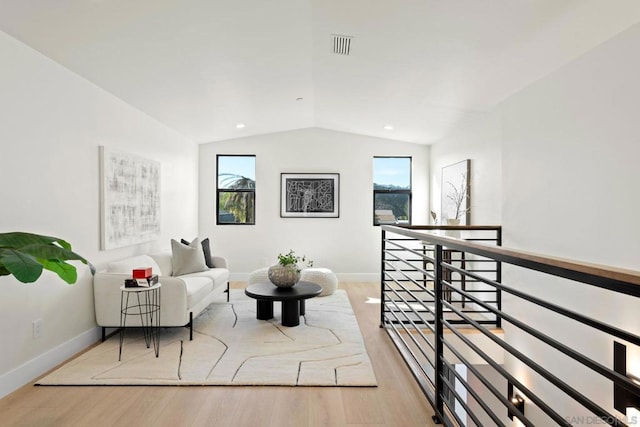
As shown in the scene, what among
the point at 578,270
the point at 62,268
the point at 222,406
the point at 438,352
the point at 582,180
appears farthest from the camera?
the point at 582,180

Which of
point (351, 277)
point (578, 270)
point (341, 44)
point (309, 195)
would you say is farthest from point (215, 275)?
point (578, 270)

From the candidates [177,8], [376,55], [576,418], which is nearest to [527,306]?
[576,418]

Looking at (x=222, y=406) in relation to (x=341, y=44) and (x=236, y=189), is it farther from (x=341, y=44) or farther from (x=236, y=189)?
(x=236, y=189)

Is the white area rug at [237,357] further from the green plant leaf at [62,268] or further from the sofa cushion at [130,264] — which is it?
the green plant leaf at [62,268]

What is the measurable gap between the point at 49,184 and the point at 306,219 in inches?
172

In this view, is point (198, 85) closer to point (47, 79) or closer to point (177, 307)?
point (47, 79)

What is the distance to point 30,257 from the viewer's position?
5.69ft

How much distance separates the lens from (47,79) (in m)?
3.04

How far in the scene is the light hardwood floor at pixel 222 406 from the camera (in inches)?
90.6

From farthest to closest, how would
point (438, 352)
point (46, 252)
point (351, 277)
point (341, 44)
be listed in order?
point (351, 277), point (341, 44), point (438, 352), point (46, 252)

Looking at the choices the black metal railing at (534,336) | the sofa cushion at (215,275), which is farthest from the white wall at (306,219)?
the black metal railing at (534,336)

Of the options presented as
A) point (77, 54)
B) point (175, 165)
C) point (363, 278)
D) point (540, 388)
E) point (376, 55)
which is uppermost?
point (376, 55)

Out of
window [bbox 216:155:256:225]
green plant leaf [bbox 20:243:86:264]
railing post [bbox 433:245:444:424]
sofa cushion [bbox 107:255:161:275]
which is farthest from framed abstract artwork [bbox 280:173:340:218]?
green plant leaf [bbox 20:243:86:264]

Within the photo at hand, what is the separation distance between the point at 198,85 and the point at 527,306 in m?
3.97
